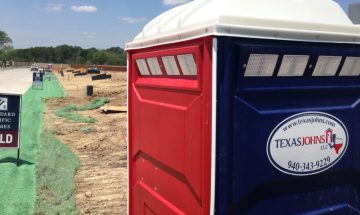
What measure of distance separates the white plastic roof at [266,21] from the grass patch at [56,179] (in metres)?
4.21

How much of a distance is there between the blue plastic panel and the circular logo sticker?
0.12ft

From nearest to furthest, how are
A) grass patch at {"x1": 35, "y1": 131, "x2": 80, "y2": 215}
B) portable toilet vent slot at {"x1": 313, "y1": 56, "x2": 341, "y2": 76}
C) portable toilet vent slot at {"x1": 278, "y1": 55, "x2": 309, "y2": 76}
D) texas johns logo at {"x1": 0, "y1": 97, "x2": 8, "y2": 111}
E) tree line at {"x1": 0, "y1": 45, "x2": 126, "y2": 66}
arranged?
1. portable toilet vent slot at {"x1": 278, "y1": 55, "x2": 309, "y2": 76}
2. portable toilet vent slot at {"x1": 313, "y1": 56, "x2": 341, "y2": 76}
3. grass patch at {"x1": 35, "y1": 131, "x2": 80, "y2": 215}
4. texas johns logo at {"x1": 0, "y1": 97, "x2": 8, "y2": 111}
5. tree line at {"x1": 0, "y1": 45, "x2": 126, "y2": 66}

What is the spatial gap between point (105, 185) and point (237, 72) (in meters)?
5.81

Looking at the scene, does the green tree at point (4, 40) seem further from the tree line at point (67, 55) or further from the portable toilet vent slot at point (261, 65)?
the portable toilet vent slot at point (261, 65)

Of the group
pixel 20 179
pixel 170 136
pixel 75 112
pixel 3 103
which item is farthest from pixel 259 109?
pixel 75 112

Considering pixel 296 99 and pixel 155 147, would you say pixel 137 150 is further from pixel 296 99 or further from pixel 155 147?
pixel 296 99

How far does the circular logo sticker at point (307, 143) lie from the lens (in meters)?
2.41

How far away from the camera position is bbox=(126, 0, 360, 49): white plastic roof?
7.18 feet

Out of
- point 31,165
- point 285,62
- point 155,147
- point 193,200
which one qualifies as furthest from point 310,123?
point 31,165

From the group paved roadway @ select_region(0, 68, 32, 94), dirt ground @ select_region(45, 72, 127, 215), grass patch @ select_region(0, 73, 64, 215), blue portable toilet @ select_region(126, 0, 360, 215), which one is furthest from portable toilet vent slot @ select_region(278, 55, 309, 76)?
paved roadway @ select_region(0, 68, 32, 94)

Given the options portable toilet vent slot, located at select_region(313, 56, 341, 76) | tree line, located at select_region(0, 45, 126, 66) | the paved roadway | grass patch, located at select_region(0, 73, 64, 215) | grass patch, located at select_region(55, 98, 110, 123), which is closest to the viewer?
portable toilet vent slot, located at select_region(313, 56, 341, 76)

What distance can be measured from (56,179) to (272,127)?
6.01 metres

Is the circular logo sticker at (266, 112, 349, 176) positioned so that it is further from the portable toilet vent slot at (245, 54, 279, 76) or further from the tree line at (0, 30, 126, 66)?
the tree line at (0, 30, 126, 66)

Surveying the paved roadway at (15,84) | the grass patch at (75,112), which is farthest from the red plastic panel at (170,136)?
the paved roadway at (15,84)
